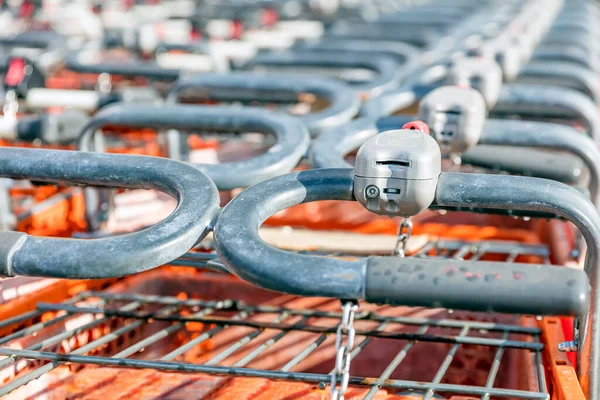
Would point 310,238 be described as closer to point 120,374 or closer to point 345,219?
point 345,219

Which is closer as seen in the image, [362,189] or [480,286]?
[480,286]

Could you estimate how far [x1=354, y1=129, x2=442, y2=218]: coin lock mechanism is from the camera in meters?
1.06

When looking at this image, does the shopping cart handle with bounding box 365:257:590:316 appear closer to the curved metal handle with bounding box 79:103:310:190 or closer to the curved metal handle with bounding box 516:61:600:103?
the curved metal handle with bounding box 79:103:310:190

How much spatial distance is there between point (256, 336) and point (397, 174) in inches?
22.0

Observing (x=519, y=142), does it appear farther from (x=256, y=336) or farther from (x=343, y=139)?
(x=256, y=336)

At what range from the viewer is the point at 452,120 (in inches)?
62.7

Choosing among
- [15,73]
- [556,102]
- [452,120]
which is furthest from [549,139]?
[15,73]

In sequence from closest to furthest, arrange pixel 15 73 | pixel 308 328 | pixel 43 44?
pixel 308 328
pixel 15 73
pixel 43 44

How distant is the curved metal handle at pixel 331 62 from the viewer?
10.1ft

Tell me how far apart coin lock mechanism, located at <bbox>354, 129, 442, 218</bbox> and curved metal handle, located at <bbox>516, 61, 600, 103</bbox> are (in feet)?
5.47

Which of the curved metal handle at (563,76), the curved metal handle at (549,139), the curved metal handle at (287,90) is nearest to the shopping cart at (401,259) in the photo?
the curved metal handle at (549,139)

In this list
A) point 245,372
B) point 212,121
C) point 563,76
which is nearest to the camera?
point 245,372

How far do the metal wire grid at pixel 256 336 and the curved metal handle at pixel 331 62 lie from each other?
4.12 feet

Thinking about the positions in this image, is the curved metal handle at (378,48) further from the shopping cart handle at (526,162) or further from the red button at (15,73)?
the shopping cart handle at (526,162)
